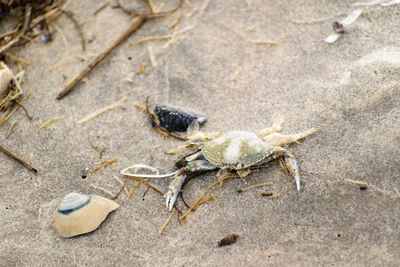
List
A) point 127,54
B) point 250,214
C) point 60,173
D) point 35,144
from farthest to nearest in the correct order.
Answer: point 127,54 < point 35,144 < point 60,173 < point 250,214

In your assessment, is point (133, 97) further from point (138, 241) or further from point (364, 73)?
point (364, 73)

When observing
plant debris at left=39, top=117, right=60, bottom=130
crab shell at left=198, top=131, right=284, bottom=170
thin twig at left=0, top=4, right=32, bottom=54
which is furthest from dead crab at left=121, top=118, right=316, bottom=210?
thin twig at left=0, top=4, right=32, bottom=54

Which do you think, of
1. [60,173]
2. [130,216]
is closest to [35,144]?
[60,173]

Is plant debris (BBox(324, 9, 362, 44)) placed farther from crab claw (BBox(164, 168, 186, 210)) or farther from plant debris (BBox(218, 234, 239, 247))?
plant debris (BBox(218, 234, 239, 247))

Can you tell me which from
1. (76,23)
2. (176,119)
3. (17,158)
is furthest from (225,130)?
(76,23)

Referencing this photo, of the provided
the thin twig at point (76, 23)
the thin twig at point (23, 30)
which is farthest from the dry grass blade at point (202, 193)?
the thin twig at point (23, 30)

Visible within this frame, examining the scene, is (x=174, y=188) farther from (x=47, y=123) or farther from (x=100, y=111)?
(x=47, y=123)

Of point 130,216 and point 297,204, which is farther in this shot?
point 130,216
